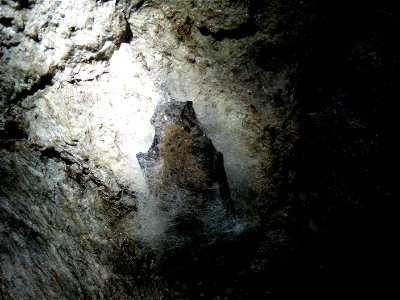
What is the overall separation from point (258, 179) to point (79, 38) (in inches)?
34.7

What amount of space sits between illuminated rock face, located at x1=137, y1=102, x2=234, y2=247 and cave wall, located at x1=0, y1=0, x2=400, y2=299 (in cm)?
7

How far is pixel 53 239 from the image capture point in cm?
140

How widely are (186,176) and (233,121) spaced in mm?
290

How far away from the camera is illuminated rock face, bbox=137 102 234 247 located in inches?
43.2

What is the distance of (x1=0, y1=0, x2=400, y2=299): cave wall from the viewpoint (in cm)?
113

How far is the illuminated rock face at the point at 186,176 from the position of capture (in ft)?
3.60

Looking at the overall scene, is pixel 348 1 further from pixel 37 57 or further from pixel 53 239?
pixel 53 239

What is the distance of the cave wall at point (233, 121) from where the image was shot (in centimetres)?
113

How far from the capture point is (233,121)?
4.00 ft

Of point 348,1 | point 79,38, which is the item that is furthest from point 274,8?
point 79,38

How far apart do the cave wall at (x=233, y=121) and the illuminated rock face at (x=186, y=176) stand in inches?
2.6

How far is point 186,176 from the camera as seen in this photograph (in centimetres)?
112

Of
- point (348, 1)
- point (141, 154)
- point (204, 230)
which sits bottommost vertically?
point (204, 230)

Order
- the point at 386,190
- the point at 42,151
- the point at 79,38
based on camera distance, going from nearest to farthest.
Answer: the point at 386,190
the point at 79,38
the point at 42,151
